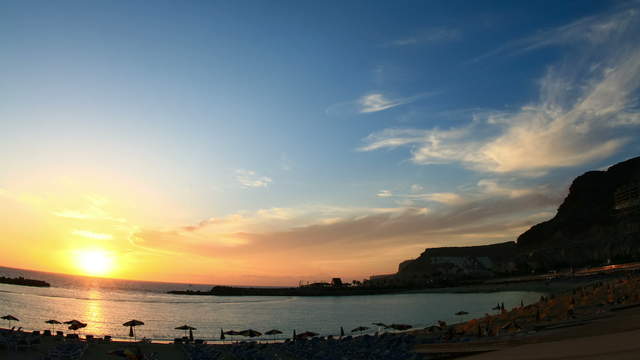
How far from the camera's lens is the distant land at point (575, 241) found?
11706 cm

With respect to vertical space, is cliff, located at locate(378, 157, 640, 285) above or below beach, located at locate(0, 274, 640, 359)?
above

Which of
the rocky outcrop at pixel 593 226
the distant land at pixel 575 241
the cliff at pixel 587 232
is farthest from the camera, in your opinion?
the distant land at pixel 575 241

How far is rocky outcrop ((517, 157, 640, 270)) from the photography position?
115 metres

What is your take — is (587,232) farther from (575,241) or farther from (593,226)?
(575,241)

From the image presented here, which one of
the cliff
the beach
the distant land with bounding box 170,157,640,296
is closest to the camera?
the beach

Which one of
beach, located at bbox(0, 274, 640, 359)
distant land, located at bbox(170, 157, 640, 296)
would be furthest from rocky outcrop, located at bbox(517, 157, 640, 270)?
beach, located at bbox(0, 274, 640, 359)

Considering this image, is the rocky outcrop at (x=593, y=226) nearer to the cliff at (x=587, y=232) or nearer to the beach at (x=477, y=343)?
the cliff at (x=587, y=232)

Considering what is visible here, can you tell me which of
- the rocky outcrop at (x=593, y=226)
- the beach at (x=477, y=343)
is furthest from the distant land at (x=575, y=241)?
the beach at (x=477, y=343)

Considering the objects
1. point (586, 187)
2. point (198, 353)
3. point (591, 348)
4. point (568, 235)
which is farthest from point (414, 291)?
point (591, 348)

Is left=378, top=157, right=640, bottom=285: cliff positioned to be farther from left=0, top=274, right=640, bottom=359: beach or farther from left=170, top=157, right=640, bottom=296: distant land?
left=0, top=274, right=640, bottom=359: beach

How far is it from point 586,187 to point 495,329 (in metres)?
169

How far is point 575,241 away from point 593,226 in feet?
43.5

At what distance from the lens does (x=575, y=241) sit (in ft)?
454

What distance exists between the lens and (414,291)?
139125 millimetres
